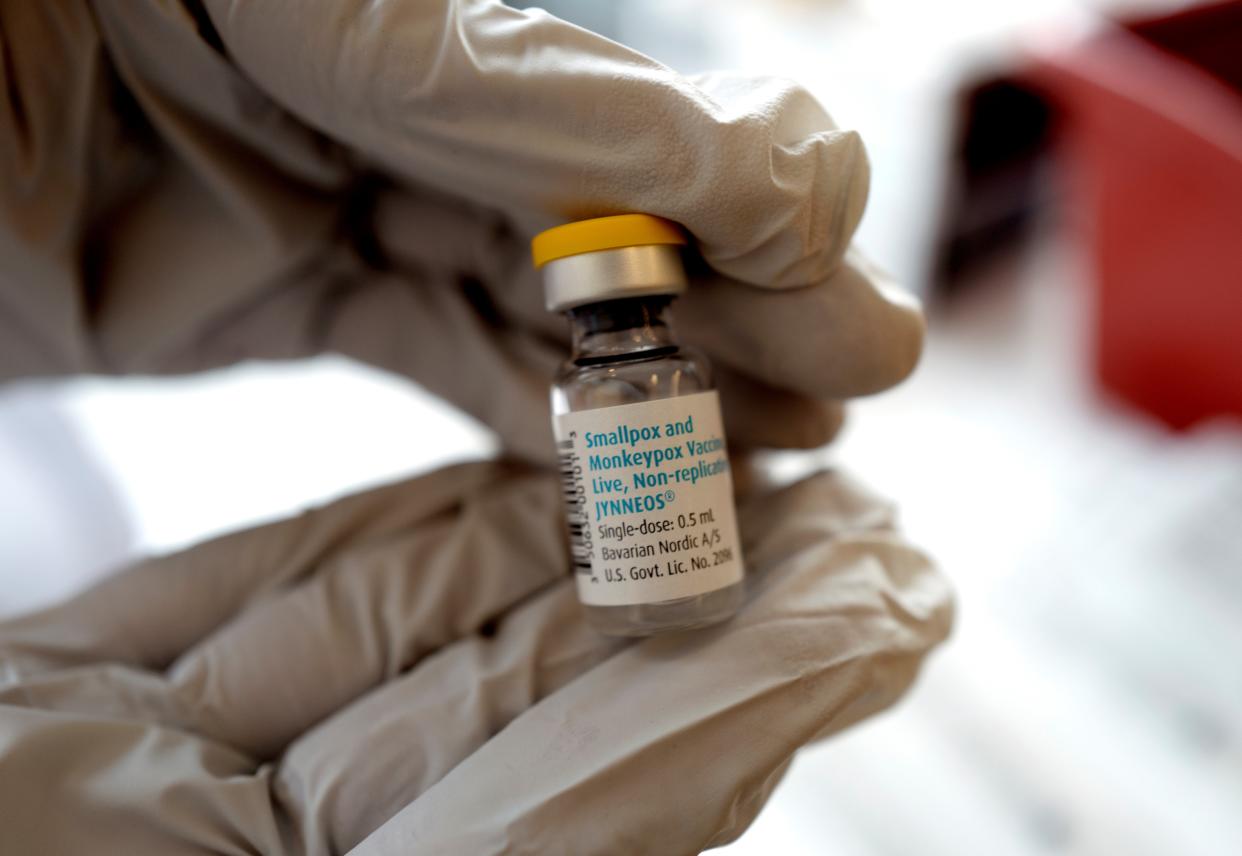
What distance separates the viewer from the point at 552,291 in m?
0.44

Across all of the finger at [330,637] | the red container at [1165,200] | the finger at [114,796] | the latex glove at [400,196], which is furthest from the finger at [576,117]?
the red container at [1165,200]

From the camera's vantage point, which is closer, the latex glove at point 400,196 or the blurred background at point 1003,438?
the latex glove at point 400,196

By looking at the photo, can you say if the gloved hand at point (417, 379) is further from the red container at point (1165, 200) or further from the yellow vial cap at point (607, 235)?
the red container at point (1165, 200)

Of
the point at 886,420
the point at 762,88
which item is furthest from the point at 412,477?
the point at 886,420

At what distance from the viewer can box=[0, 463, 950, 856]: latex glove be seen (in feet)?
1.36

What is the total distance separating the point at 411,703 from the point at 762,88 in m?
0.38

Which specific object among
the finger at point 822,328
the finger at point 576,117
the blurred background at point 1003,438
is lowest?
the blurred background at point 1003,438

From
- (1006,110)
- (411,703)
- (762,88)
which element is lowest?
(411,703)

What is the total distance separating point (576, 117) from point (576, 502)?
193 mm

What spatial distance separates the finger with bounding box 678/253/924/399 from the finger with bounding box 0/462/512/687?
0.76ft

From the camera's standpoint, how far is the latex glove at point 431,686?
414mm

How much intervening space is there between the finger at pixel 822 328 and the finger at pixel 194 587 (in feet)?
0.76

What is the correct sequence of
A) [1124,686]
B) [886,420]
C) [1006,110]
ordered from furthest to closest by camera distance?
[1006,110] → [886,420] → [1124,686]

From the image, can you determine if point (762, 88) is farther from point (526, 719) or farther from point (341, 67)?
point (526, 719)
